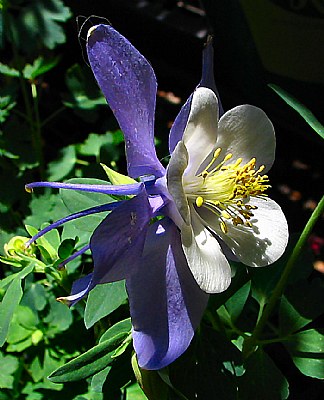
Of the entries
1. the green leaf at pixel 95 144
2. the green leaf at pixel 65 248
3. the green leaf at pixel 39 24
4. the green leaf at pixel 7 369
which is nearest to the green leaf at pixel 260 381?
the green leaf at pixel 65 248

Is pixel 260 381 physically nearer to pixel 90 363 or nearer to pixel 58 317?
pixel 90 363

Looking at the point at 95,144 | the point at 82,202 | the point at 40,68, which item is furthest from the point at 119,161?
the point at 82,202

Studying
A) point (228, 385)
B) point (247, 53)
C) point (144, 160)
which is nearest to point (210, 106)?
point (144, 160)

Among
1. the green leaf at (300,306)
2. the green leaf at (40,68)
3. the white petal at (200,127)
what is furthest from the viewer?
the green leaf at (40,68)

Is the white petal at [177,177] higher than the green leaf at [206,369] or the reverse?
higher

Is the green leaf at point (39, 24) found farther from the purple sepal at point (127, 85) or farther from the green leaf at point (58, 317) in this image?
the purple sepal at point (127, 85)

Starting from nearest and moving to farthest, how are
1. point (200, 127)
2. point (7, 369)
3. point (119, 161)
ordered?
point (200, 127), point (7, 369), point (119, 161)

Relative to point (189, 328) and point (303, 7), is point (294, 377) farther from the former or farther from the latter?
point (303, 7)
